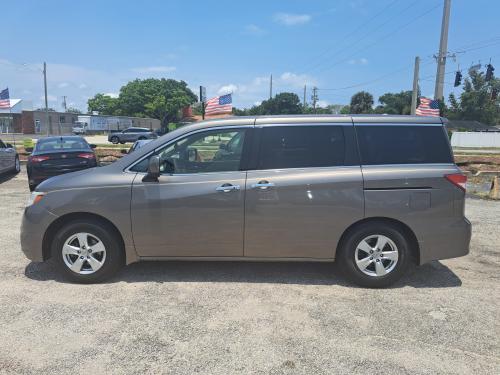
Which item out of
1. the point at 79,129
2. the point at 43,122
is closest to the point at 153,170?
the point at 79,129

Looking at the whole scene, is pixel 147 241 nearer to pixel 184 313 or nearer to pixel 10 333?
pixel 184 313

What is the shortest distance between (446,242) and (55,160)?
9.29 metres

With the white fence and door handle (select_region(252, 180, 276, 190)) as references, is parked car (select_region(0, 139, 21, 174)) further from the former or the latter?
the white fence

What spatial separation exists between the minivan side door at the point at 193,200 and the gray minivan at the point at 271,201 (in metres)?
0.01

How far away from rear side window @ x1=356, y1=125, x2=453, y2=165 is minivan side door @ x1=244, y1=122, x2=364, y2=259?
6.7 inches

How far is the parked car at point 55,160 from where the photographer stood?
10430 mm

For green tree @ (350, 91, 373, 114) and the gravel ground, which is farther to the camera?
green tree @ (350, 91, 373, 114)

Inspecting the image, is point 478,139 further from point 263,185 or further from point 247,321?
point 247,321

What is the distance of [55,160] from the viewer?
10562mm

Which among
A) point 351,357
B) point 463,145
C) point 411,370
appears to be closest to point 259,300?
point 351,357

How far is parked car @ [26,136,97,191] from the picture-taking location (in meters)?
10.4

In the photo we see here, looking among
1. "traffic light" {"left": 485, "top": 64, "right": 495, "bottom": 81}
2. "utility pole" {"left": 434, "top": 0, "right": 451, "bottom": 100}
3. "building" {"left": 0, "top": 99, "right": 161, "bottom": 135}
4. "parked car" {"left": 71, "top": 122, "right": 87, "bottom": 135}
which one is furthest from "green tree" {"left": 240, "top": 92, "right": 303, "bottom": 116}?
"traffic light" {"left": 485, "top": 64, "right": 495, "bottom": 81}

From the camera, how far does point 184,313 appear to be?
13.0 ft

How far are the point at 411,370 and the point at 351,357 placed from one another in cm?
43
